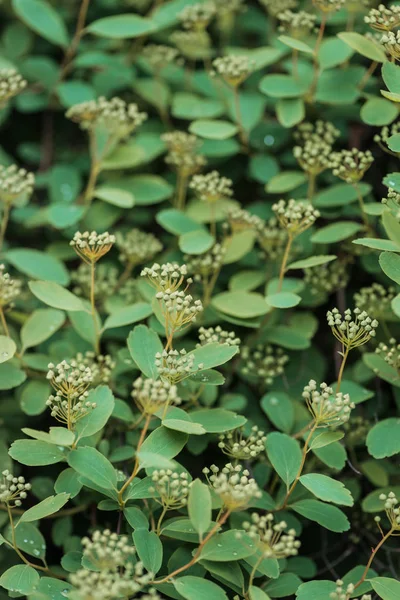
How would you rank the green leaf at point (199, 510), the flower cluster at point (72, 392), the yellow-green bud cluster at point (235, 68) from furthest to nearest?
the yellow-green bud cluster at point (235, 68), the flower cluster at point (72, 392), the green leaf at point (199, 510)

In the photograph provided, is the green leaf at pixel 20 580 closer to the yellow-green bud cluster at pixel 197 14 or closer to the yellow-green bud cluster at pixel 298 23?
the yellow-green bud cluster at pixel 298 23

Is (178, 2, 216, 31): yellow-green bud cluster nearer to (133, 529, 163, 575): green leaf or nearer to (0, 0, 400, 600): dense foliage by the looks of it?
(0, 0, 400, 600): dense foliage

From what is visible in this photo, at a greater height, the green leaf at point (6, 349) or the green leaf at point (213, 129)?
the green leaf at point (213, 129)

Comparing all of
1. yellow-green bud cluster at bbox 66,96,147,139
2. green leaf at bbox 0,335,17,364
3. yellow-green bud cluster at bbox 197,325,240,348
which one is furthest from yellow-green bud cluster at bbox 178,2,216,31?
green leaf at bbox 0,335,17,364

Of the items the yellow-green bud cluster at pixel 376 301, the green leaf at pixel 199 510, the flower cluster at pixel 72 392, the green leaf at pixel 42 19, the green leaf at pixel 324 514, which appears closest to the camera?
the green leaf at pixel 199 510

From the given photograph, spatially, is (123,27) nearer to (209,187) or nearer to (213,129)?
(213,129)

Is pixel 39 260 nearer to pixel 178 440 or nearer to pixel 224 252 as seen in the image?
pixel 224 252

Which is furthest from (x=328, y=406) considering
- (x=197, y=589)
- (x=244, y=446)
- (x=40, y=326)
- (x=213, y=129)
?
(x=213, y=129)

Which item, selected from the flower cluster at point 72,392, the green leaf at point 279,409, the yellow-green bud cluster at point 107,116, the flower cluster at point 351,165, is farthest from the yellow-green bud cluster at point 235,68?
the flower cluster at point 72,392
